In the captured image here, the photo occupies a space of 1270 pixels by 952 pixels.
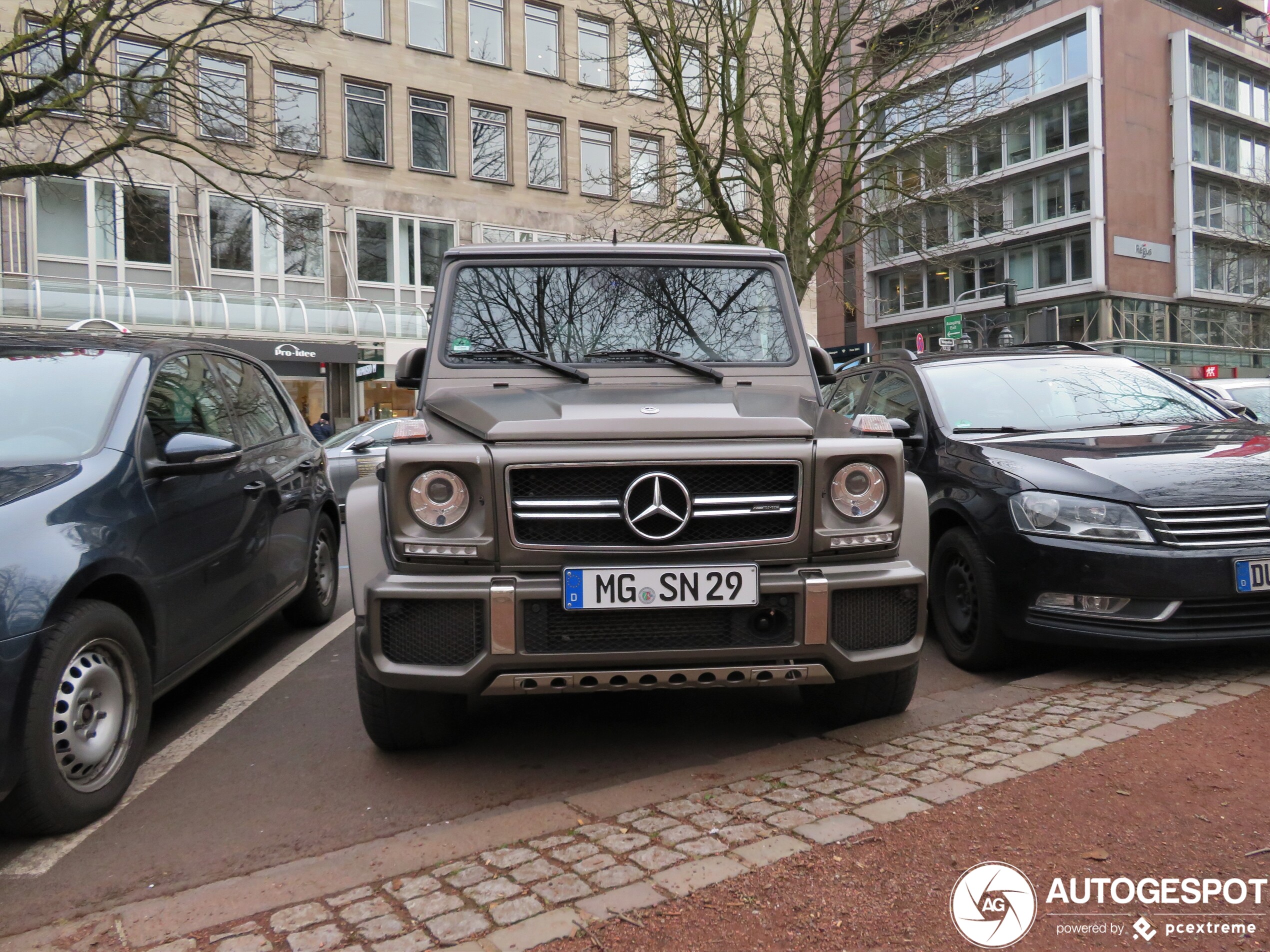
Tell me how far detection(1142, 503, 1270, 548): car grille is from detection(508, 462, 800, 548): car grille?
205 centimetres

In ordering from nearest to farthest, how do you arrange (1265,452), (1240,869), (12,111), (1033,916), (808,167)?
(1033,916) → (1240,869) → (1265,452) → (12,111) → (808,167)

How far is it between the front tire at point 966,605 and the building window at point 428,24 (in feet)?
94.3

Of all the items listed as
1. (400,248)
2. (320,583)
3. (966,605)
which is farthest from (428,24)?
(966,605)

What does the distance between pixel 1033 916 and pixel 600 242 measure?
11.8 ft

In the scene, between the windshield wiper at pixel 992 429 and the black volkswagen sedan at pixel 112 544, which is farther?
the windshield wiper at pixel 992 429

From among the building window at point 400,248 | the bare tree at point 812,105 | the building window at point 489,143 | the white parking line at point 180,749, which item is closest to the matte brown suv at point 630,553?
the white parking line at point 180,749

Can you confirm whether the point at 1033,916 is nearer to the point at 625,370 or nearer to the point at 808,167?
the point at 625,370

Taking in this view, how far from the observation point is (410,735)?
373 cm

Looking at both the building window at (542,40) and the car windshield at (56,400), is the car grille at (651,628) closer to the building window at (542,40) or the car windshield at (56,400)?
the car windshield at (56,400)

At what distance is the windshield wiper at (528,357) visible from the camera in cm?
420

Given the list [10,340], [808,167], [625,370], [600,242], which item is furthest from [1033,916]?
[808,167]

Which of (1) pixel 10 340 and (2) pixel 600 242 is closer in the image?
(1) pixel 10 340

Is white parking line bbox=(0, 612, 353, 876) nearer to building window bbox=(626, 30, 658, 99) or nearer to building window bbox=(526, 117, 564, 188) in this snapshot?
building window bbox=(626, 30, 658, 99)

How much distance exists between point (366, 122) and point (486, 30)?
5.17 m
